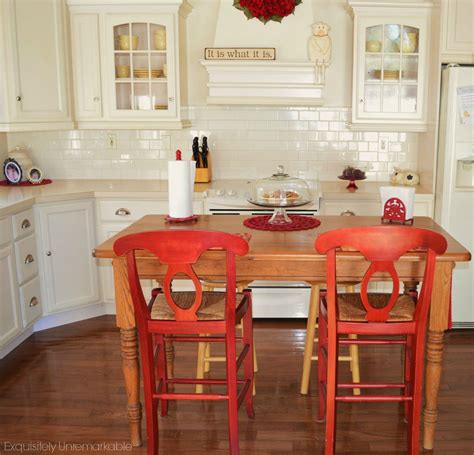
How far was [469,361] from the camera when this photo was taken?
339cm

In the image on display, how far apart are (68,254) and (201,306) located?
1893mm

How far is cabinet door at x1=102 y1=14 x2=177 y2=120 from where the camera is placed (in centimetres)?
418

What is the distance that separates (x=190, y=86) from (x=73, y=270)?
1.71 meters

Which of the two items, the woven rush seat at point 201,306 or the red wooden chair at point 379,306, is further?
the woven rush seat at point 201,306

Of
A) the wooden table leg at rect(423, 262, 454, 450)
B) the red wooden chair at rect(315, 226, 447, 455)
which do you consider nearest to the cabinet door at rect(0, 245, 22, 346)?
the red wooden chair at rect(315, 226, 447, 455)

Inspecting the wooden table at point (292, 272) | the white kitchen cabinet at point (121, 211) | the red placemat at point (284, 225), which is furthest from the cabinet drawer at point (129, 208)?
the wooden table at point (292, 272)

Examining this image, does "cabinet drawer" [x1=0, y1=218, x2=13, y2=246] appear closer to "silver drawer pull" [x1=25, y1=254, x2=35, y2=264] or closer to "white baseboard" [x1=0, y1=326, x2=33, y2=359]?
"silver drawer pull" [x1=25, y1=254, x2=35, y2=264]

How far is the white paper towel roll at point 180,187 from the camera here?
8.46 ft

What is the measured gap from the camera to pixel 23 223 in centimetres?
369

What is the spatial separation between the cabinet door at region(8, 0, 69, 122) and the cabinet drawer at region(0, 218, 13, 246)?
0.86m

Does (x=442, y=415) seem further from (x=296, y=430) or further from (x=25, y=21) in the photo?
(x=25, y=21)

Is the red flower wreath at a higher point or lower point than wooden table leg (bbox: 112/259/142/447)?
higher

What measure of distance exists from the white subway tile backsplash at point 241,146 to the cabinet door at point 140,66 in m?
0.42

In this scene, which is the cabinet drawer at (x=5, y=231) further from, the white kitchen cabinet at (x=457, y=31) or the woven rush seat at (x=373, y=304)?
the white kitchen cabinet at (x=457, y=31)
